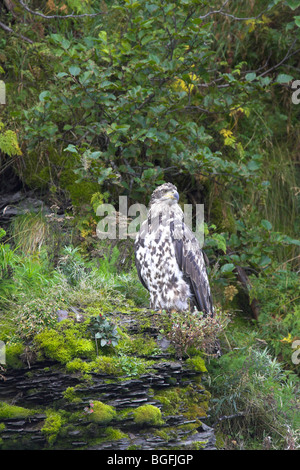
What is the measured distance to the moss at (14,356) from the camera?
13.9 ft

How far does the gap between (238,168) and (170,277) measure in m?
2.07

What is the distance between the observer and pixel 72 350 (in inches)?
169

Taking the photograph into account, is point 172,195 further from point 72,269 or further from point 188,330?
point 188,330

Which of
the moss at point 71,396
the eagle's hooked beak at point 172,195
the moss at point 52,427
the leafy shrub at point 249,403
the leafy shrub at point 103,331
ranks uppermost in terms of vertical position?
the eagle's hooked beak at point 172,195

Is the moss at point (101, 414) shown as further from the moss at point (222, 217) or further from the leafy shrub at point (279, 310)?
the moss at point (222, 217)

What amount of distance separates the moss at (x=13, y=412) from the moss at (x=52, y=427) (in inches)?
6.0

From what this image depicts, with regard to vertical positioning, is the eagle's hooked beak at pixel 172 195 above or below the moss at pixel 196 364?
above

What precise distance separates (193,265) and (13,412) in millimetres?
2207

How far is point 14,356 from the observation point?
14.0 feet

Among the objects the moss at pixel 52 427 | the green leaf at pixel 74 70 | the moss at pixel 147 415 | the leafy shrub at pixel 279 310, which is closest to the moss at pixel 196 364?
the moss at pixel 147 415

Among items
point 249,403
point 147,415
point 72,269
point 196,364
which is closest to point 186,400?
point 196,364

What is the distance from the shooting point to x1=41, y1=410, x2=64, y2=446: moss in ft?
12.9

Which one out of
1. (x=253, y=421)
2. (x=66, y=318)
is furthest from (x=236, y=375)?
(x=66, y=318)
